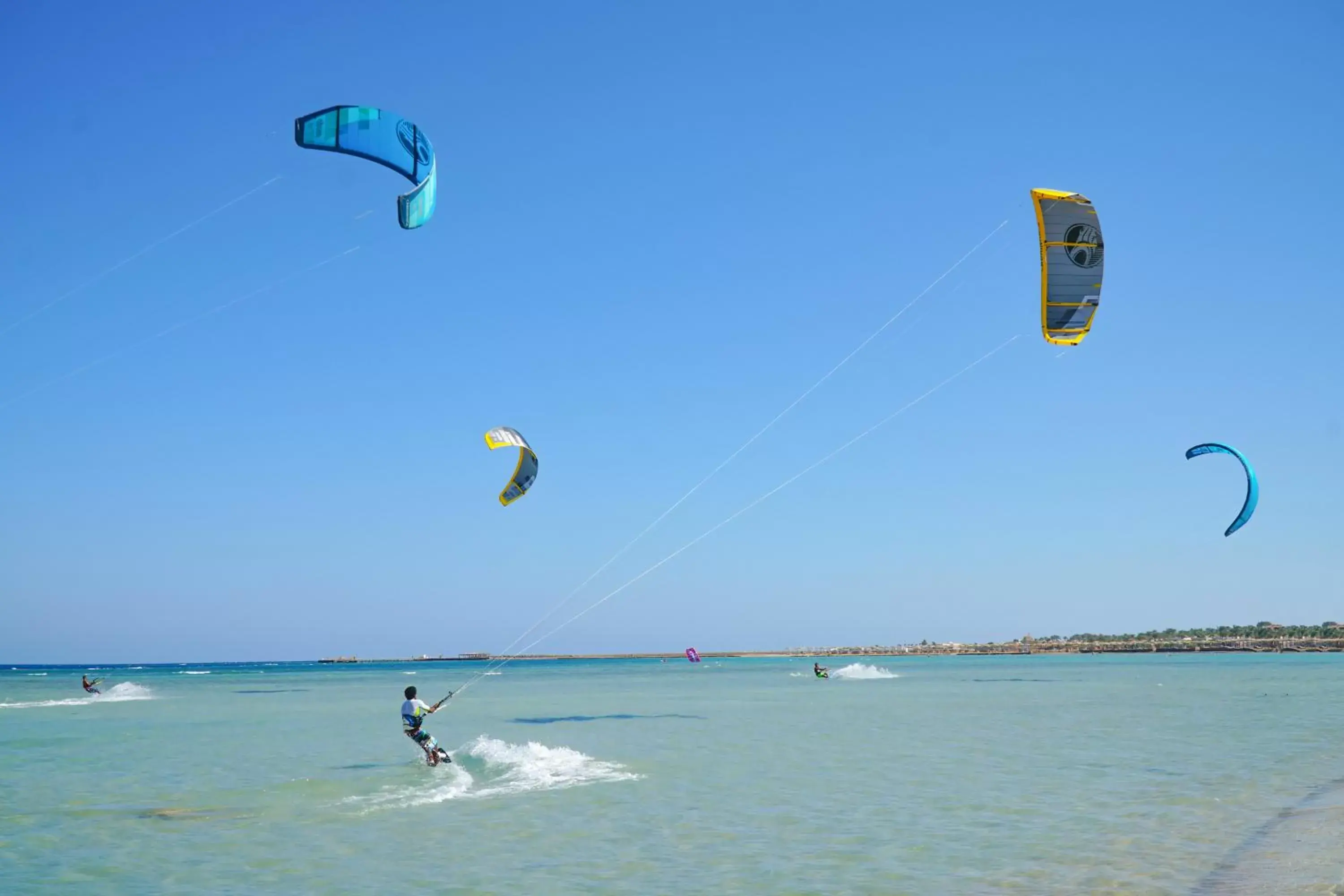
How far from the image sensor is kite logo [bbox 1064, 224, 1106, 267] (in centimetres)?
1514

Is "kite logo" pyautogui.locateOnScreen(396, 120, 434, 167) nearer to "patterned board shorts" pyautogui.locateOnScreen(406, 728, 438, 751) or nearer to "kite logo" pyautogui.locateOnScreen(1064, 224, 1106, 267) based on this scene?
"patterned board shorts" pyautogui.locateOnScreen(406, 728, 438, 751)

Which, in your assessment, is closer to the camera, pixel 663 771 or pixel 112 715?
pixel 663 771

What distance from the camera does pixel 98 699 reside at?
4409 centimetres

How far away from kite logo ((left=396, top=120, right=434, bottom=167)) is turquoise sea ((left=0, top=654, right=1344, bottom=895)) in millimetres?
8548

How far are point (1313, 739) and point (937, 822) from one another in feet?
37.9

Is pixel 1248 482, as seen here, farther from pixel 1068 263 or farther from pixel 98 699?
pixel 98 699

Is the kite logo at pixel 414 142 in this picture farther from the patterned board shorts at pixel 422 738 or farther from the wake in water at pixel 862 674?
the wake in water at pixel 862 674

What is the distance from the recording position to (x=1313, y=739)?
61.5ft

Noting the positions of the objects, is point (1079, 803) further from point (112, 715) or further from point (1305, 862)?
Answer: point (112, 715)

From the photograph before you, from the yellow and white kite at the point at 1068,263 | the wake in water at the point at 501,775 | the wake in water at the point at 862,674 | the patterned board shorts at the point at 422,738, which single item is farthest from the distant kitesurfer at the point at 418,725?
the wake in water at the point at 862,674

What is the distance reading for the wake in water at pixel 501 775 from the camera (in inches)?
532

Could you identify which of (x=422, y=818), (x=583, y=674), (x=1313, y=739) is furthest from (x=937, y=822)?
(x=583, y=674)

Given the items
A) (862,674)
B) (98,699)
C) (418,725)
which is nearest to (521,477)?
(418,725)

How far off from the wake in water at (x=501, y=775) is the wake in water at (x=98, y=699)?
2746 centimetres
